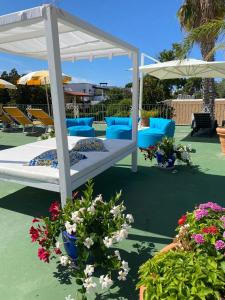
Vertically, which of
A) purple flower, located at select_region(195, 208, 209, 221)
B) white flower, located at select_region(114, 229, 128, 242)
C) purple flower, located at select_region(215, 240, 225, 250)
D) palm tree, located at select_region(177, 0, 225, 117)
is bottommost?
white flower, located at select_region(114, 229, 128, 242)

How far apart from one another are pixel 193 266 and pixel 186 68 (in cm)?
861

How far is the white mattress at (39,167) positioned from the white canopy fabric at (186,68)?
4359 mm

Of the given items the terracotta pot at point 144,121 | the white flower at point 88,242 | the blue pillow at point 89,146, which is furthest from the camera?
the terracotta pot at point 144,121

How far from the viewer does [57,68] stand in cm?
276

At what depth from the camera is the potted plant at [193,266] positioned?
1.44 metres

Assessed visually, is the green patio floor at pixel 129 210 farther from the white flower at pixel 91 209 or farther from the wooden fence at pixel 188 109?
the wooden fence at pixel 188 109

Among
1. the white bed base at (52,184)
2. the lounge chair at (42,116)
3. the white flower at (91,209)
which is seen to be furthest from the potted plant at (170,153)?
the lounge chair at (42,116)

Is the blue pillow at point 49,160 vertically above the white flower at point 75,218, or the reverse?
the blue pillow at point 49,160

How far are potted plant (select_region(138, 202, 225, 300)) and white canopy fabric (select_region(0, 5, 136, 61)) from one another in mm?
2418

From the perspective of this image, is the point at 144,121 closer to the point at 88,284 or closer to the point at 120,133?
the point at 120,133

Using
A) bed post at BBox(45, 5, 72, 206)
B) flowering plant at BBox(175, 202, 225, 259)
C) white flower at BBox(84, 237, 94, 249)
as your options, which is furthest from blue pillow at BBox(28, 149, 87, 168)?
flowering plant at BBox(175, 202, 225, 259)

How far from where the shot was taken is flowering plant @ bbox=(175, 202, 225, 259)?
171 centimetres

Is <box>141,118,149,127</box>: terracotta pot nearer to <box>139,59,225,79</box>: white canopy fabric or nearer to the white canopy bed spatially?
<box>139,59,225,79</box>: white canopy fabric

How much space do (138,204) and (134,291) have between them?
176cm
